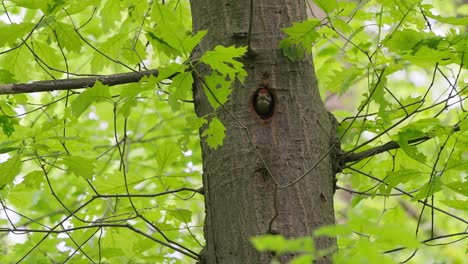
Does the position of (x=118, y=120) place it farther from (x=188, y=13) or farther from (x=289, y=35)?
(x=289, y=35)

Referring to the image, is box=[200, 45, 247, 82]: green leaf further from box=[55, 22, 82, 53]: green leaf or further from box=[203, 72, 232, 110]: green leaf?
box=[55, 22, 82, 53]: green leaf

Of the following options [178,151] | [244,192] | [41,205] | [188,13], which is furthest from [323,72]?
[41,205]

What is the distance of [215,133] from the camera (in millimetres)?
1760

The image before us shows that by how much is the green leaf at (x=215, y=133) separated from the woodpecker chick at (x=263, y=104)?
0.50 ft

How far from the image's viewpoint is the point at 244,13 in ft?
6.50

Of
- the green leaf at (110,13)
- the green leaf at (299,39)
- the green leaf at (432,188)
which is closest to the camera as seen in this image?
the green leaf at (299,39)

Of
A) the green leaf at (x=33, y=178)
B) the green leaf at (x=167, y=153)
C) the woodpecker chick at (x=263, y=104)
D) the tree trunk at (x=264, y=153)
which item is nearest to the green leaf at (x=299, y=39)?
the tree trunk at (x=264, y=153)

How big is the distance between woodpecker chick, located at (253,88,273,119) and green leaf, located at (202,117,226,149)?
6.0 inches

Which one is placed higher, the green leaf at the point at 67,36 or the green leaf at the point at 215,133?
the green leaf at the point at 67,36

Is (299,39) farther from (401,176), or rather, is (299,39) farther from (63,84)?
(63,84)

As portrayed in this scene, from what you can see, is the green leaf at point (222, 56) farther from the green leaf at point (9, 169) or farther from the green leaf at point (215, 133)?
the green leaf at point (9, 169)

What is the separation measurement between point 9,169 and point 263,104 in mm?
779

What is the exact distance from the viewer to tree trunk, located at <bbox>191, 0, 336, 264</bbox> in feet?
5.76

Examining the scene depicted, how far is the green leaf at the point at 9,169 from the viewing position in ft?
6.51
